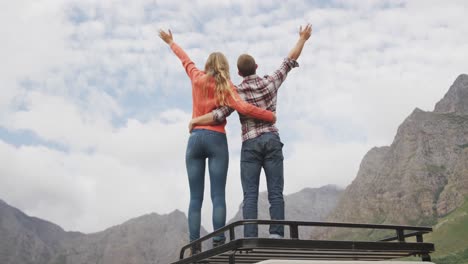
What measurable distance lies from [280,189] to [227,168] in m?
0.92

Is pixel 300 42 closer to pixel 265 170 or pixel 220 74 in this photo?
pixel 220 74

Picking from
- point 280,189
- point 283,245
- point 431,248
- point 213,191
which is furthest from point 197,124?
point 431,248

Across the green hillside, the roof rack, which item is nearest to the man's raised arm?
the roof rack

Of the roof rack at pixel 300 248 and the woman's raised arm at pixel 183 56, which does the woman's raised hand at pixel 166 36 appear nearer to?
the woman's raised arm at pixel 183 56

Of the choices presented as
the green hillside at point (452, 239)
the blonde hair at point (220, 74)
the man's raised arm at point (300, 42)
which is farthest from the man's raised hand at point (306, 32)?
the green hillside at point (452, 239)

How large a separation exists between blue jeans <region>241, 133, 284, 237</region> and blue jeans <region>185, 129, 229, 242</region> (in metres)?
0.45

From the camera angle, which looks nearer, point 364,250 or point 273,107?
point 364,250

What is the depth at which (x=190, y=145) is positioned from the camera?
8.20 meters

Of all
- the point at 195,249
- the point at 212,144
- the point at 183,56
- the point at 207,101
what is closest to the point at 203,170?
the point at 212,144

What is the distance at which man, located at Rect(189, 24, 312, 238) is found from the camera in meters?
7.59

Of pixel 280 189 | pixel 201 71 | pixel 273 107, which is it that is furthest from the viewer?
pixel 201 71

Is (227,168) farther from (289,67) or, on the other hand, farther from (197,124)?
(289,67)

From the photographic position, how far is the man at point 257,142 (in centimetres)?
759

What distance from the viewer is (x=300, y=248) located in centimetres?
609
